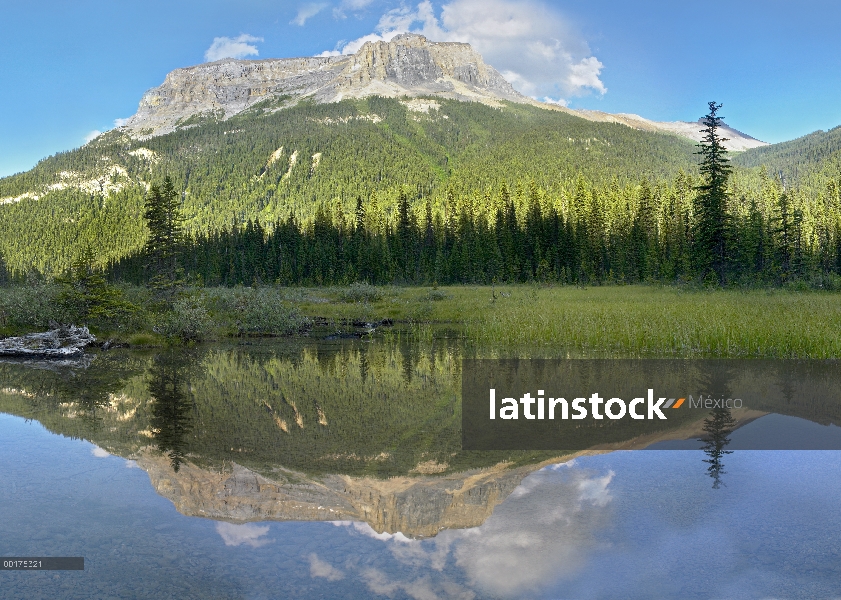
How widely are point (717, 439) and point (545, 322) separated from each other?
1665 centimetres

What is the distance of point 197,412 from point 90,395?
16.5ft

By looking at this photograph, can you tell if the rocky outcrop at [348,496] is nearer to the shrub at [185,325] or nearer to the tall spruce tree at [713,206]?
the shrub at [185,325]

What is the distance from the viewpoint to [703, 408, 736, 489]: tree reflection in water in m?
9.22

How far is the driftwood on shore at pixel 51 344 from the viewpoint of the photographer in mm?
28281

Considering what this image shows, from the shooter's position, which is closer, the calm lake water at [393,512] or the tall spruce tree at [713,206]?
the calm lake water at [393,512]

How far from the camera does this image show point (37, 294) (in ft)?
117

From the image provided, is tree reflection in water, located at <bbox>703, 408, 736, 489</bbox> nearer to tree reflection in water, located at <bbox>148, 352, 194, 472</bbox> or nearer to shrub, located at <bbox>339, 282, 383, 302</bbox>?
tree reflection in water, located at <bbox>148, 352, 194, 472</bbox>

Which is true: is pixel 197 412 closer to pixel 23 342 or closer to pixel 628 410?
pixel 628 410

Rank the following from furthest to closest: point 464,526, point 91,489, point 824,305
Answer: point 824,305
point 91,489
point 464,526

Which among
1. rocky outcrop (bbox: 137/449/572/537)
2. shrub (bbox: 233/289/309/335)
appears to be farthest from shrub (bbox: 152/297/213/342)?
rocky outcrop (bbox: 137/449/572/537)

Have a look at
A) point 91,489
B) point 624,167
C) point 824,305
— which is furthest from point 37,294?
point 624,167
